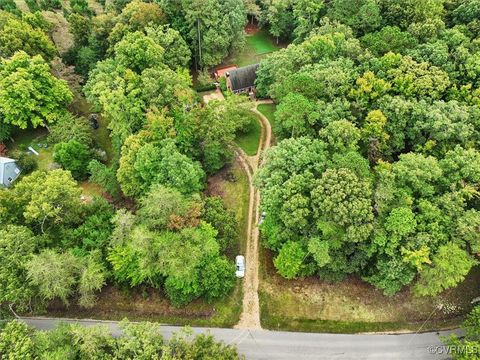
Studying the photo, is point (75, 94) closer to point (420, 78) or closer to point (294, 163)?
point (294, 163)

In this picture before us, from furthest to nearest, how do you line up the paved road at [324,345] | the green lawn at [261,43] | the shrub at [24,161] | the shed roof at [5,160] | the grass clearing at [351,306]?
the green lawn at [261,43] < the shrub at [24,161] < the shed roof at [5,160] < the grass clearing at [351,306] < the paved road at [324,345]

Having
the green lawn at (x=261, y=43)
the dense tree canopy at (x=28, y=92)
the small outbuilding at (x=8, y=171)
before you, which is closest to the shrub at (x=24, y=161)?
the small outbuilding at (x=8, y=171)

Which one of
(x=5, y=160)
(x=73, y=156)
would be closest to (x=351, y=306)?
(x=73, y=156)

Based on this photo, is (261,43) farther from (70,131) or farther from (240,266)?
(240,266)

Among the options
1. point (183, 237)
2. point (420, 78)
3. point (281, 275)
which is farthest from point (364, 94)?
point (183, 237)

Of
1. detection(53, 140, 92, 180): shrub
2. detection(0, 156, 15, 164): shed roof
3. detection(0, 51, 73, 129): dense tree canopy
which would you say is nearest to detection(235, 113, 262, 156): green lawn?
detection(53, 140, 92, 180): shrub

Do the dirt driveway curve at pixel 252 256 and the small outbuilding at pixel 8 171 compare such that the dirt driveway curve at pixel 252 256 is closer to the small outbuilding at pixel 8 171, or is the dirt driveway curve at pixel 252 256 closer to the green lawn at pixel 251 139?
the green lawn at pixel 251 139
